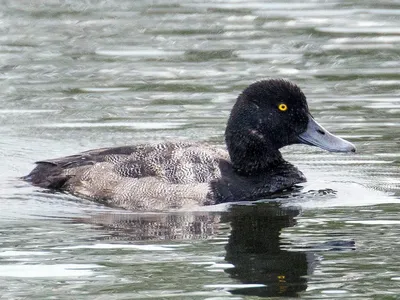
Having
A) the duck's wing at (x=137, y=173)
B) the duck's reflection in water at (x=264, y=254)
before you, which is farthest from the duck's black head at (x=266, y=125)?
the duck's reflection in water at (x=264, y=254)

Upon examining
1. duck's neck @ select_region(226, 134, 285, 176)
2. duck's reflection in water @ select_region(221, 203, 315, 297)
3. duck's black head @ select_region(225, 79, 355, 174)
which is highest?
duck's black head @ select_region(225, 79, 355, 174)

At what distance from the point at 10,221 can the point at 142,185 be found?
1457 millimetres

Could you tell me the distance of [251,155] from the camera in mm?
12391

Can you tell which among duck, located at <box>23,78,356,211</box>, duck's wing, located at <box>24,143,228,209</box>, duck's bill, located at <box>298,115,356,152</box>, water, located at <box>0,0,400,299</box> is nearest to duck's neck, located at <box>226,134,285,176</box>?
duck, located at <box>23,78,356,211</box>

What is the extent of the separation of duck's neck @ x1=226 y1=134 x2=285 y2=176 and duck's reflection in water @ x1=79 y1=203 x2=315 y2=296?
1.92 feet

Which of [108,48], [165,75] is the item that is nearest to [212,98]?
[165,75]

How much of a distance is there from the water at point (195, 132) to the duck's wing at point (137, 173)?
24 centimetres

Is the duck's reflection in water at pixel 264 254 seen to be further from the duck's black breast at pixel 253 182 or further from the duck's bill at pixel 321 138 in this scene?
the duck's bill at pixel 321 138

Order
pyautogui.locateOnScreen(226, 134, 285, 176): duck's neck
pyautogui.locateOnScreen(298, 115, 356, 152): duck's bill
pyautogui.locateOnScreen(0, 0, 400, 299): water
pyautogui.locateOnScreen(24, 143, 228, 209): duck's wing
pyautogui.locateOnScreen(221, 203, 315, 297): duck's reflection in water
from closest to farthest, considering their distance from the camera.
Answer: pyautogui.locateOnScreen(221, 203, 315, 297): duck's reflection in water
pyautogui.locateOnScreen(0, 0, 400, 299): water
pyautogui.locateOnScreen(24, 143, 228, 209): duck's wing
pyautogui.locateOnScreen(298, 115, 356, 152): duck's bill
pyautogui.locateOnScreen(226, 134, 285, 176): duck's neck

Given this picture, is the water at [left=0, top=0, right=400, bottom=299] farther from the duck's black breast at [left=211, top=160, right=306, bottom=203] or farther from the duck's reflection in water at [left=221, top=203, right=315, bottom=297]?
the duck's black breast at [left=211, top=160, right=306, bottom=203]

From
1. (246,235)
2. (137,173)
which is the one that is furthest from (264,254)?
(137,173)

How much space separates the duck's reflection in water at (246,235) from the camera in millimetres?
8938

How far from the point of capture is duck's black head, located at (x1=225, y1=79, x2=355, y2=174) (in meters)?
12.4

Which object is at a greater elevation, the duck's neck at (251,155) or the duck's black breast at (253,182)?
the duck's neck at (251,155)
